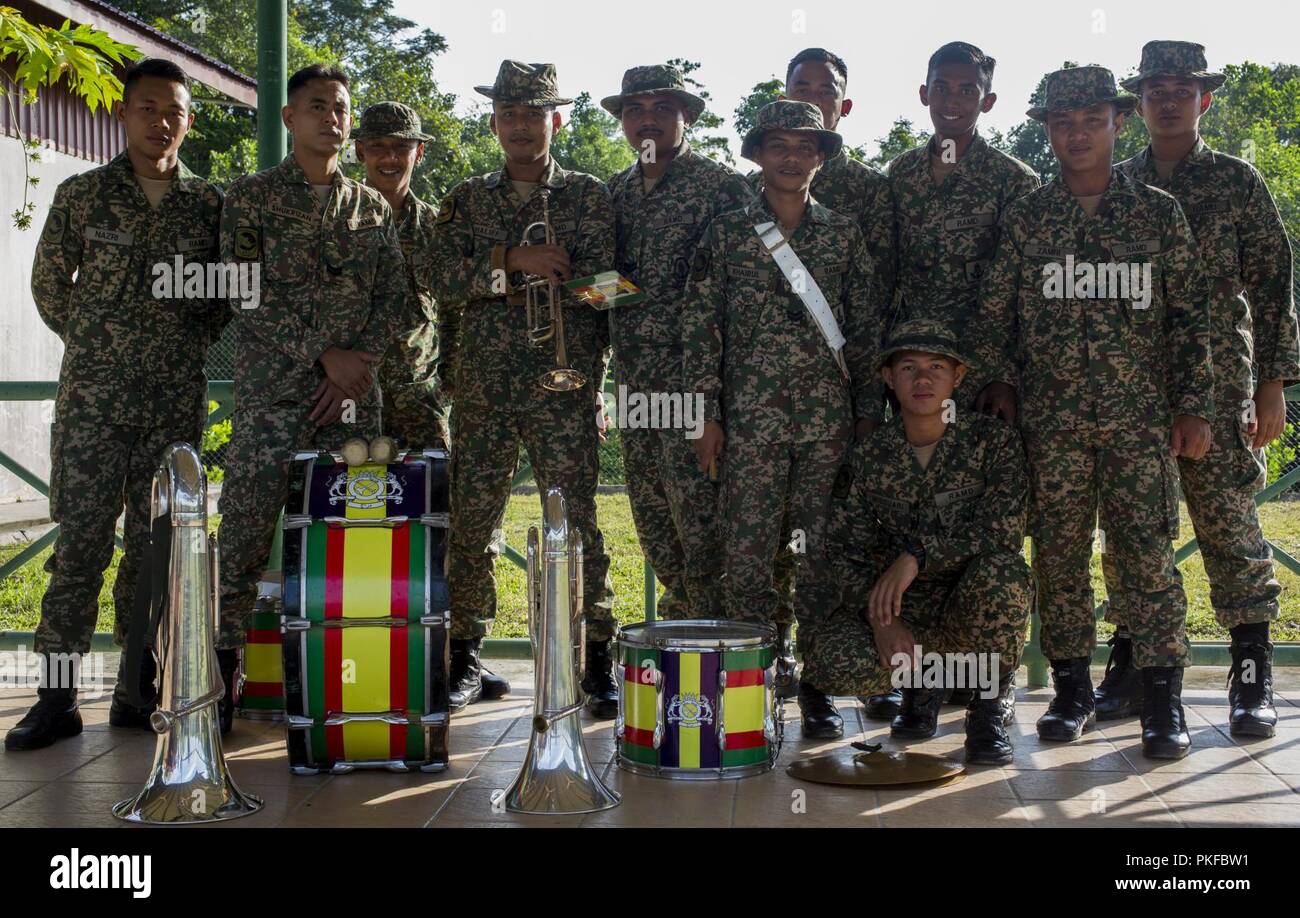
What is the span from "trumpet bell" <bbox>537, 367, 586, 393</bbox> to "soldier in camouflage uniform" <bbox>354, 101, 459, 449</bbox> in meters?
0.81

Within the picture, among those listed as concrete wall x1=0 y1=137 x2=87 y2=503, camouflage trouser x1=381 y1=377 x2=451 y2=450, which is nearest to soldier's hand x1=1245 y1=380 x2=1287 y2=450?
camouflage trouser x1=381 y1=377 x2=451 y2=450

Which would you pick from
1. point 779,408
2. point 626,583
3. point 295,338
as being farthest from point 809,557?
point 626,583

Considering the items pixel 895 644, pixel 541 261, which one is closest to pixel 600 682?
pixel 895 644

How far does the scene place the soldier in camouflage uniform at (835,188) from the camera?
609 centimetres

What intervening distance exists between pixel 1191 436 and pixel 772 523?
1651 mm

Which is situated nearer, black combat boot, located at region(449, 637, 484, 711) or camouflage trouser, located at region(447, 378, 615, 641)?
camouflage trouser, located at region(447, 378, 615, 641)

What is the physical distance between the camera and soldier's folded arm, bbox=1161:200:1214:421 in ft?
17.7

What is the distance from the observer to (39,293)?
5.80 meters

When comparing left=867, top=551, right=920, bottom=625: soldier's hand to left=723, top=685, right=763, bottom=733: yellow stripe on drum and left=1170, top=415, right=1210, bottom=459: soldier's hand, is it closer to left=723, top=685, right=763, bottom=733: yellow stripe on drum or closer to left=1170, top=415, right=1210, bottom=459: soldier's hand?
left=723, top=685, right=763, bottom=733: yellow stripe on drum

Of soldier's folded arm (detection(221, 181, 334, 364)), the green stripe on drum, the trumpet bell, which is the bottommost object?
the green stripe on drum

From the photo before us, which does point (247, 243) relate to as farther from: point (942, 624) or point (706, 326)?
point (942, 624)

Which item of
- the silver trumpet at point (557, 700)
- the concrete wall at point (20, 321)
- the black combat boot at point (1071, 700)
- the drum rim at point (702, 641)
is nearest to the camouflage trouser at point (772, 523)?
the drum rim at point (702, 641)

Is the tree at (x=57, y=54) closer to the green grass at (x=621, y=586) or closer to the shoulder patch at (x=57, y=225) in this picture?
the shoulder patch at (x=57, y=225)
